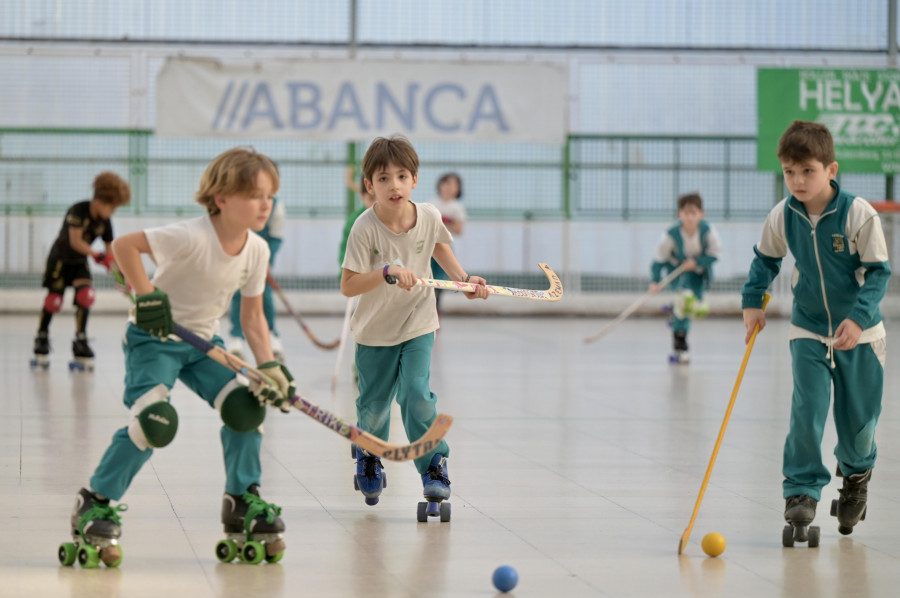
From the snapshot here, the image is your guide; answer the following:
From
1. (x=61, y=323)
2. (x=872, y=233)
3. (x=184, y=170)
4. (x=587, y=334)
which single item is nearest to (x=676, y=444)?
(x=872, y=233)

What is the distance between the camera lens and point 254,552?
4016mm

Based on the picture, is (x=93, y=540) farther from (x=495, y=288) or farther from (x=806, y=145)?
(x=806, y=145)

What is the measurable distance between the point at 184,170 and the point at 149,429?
1263 centimetres

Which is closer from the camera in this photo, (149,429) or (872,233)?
(149,429)

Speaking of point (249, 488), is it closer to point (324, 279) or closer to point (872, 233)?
point (872, 233)

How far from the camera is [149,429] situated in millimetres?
3904

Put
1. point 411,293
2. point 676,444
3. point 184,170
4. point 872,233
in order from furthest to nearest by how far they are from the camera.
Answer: point 184,170
point 676,444
point 411,293
point 872,233

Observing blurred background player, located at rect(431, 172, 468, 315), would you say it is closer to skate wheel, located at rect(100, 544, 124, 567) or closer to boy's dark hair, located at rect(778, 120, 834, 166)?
boy's dark hair, located at rect(778, 120, 834, 166)

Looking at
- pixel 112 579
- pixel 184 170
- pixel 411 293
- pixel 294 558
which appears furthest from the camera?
pixel 184 170

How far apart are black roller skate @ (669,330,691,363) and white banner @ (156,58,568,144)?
18.6ft

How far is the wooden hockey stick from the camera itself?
3947 mm

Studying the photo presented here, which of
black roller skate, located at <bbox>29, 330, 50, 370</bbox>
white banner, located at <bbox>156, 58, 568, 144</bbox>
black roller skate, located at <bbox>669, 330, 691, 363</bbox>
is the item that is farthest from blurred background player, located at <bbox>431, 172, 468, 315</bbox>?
black roller skate, located at <bbox>29, 330, 50, 370</bbox>

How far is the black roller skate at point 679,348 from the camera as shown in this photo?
1112 cm

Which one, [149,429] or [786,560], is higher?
[149,429]
